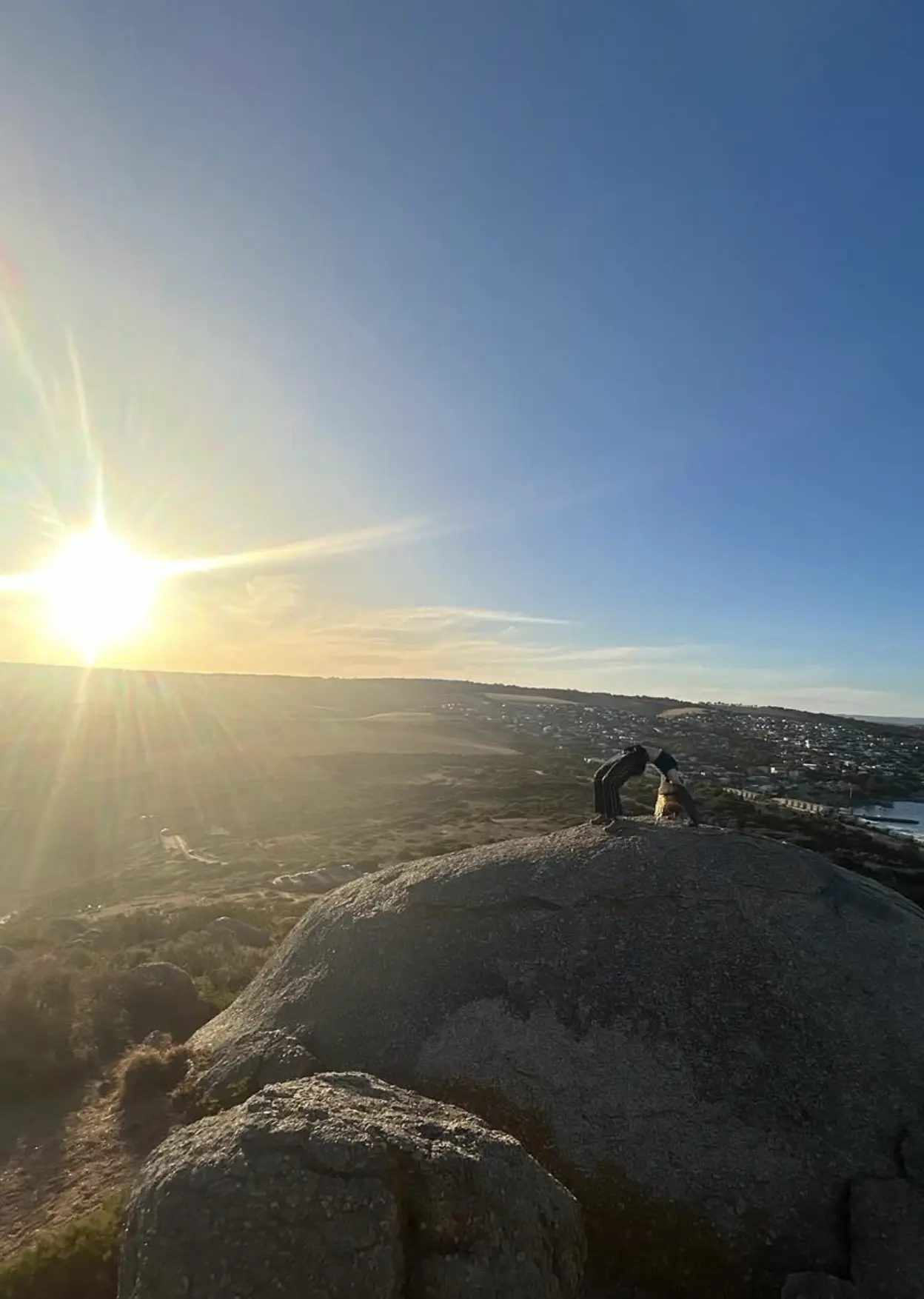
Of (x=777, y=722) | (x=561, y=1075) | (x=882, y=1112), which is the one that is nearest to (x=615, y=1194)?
(x=561, y=1075)

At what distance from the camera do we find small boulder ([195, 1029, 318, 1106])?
846 centimetres

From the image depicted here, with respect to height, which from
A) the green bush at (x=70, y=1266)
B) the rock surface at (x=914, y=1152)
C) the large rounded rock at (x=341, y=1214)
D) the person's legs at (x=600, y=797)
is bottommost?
the green bush at (x=70, y=1266)

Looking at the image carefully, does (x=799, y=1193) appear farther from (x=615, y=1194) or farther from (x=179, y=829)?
(x=179, y=829)

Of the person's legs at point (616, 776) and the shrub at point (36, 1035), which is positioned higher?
the person's legs at point (616, 776)

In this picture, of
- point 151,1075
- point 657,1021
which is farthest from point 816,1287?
point 151,1075

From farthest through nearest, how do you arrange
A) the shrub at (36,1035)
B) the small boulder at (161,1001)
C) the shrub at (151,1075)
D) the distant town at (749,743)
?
the distant town at (749,743), the small boulder at (161,1001), the shrub at (36,1035), the shrub at (151,1075)

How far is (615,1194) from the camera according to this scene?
6.76m

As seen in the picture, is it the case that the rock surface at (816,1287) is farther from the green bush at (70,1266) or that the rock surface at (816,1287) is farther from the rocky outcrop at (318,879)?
the rocky outcrop at (318,879)

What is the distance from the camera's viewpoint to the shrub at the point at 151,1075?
9.94m

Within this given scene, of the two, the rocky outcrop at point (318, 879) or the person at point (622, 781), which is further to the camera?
the rocky outcrop at point (318, 879)

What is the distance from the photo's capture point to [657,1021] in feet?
25.4

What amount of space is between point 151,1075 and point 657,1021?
21.2ft

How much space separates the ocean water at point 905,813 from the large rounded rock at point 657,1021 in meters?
37.0

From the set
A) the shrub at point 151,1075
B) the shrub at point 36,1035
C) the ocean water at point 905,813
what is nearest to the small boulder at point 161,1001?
the shrub at point 36,1035
